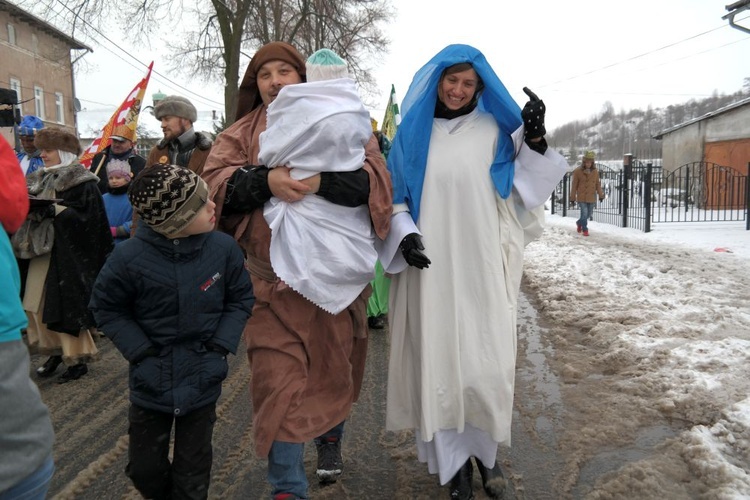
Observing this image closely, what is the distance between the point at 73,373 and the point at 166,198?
9.67 ft

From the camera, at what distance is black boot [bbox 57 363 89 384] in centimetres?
430

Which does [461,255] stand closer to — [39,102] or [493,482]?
[493,482]

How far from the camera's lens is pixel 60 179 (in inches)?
167

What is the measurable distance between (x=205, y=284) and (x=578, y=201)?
12.4 metres

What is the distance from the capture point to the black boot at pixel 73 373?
4301 millimetres

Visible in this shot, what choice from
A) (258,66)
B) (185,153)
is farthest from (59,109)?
(258,66)

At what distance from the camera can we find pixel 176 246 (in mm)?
2154

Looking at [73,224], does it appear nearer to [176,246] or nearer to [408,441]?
[176,246]

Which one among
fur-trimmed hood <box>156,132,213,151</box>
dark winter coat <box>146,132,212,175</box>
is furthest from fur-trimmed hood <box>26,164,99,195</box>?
fur-trimmed hood <box>156,132,213,151</box>

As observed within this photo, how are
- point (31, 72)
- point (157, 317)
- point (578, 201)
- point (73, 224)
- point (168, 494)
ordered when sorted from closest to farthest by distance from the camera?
point (157, 317) < point (168, 494) < point (73, 224) < point (578, 201) < point (31, 72)

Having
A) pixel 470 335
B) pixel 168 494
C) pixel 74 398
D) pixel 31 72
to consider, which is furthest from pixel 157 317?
pixel 31 72

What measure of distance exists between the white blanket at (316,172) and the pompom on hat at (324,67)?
0.10m

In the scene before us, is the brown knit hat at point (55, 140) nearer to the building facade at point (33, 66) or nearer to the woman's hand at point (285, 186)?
the woman's hand at point (285, 186)

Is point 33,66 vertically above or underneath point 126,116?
above
